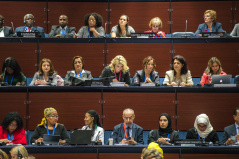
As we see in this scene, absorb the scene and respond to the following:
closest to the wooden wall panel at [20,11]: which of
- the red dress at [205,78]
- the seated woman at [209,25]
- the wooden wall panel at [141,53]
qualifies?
the wooden wall panel at [141,53]

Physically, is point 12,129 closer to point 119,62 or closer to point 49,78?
point 49,78

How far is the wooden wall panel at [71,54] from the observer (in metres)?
6.53

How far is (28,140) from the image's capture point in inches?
222

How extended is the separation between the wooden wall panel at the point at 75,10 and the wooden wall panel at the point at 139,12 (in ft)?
0.51

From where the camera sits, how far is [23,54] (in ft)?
21.3

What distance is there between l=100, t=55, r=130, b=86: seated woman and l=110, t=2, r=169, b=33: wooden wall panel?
1.72 meters

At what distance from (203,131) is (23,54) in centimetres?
266

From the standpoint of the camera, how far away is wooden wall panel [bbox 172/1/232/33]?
24.5ft

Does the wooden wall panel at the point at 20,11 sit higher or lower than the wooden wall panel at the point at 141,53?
higher

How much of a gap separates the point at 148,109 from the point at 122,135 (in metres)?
0.62

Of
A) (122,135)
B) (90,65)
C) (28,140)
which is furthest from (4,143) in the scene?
(90,65)

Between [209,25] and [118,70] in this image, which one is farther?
[209,25]

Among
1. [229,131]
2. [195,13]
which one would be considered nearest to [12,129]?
[229,131]

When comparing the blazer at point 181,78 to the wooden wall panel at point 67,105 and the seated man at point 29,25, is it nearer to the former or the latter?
the wooden wall panel at point 67,105
